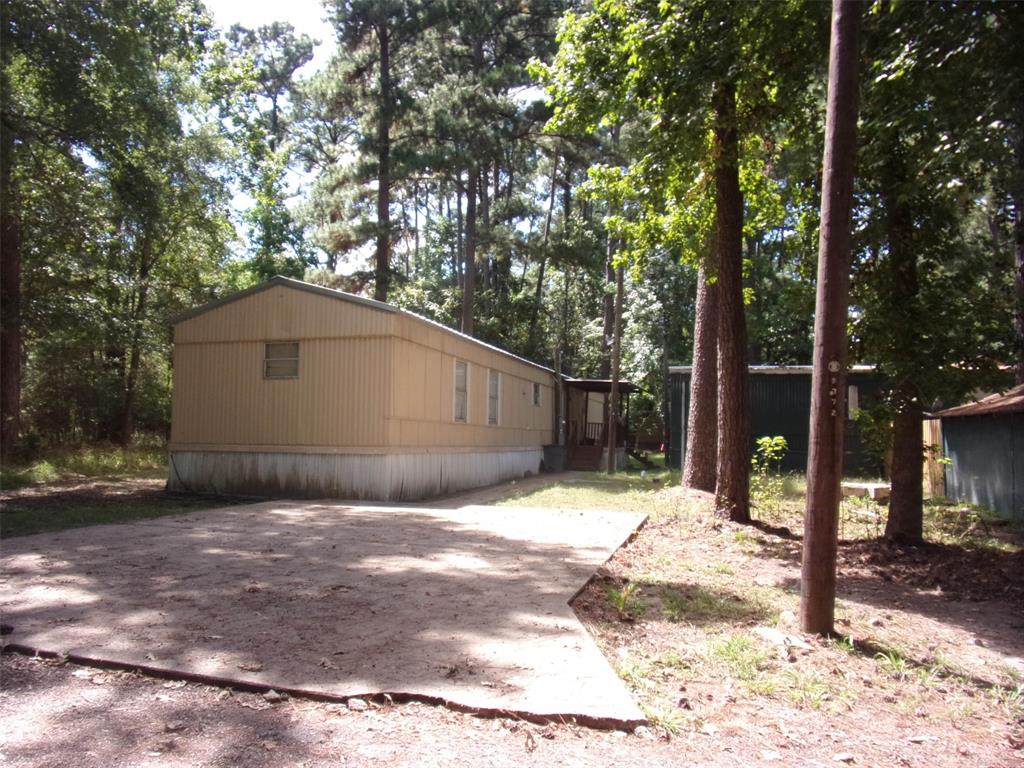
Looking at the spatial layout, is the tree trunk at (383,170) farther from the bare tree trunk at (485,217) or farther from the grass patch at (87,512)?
the grass patch at (87,512)

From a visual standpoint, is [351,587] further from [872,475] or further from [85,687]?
[872,475]

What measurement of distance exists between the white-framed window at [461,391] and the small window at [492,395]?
55.7 inches

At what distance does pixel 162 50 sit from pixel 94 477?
8.56 meters

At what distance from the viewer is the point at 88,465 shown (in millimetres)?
16500

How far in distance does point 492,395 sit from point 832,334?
12.4 meters

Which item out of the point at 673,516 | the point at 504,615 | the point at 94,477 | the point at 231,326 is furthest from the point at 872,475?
the point at 94,477

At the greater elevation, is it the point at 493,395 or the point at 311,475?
the point at 493,395

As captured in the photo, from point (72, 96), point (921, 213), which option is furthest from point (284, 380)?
point (921, 213)

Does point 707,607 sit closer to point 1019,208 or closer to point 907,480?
point 907,480

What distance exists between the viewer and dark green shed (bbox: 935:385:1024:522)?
35.4ft

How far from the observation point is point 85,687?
11.3 feet

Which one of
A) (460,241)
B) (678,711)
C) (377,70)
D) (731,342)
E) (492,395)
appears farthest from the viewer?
(460,241)

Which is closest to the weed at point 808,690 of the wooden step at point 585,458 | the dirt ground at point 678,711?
the dirt ground at point 678,711

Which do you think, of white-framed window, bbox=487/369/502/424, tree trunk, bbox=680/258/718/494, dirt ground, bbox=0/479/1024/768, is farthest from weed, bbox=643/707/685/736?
white-framed window, bbox=487/369/502/424
